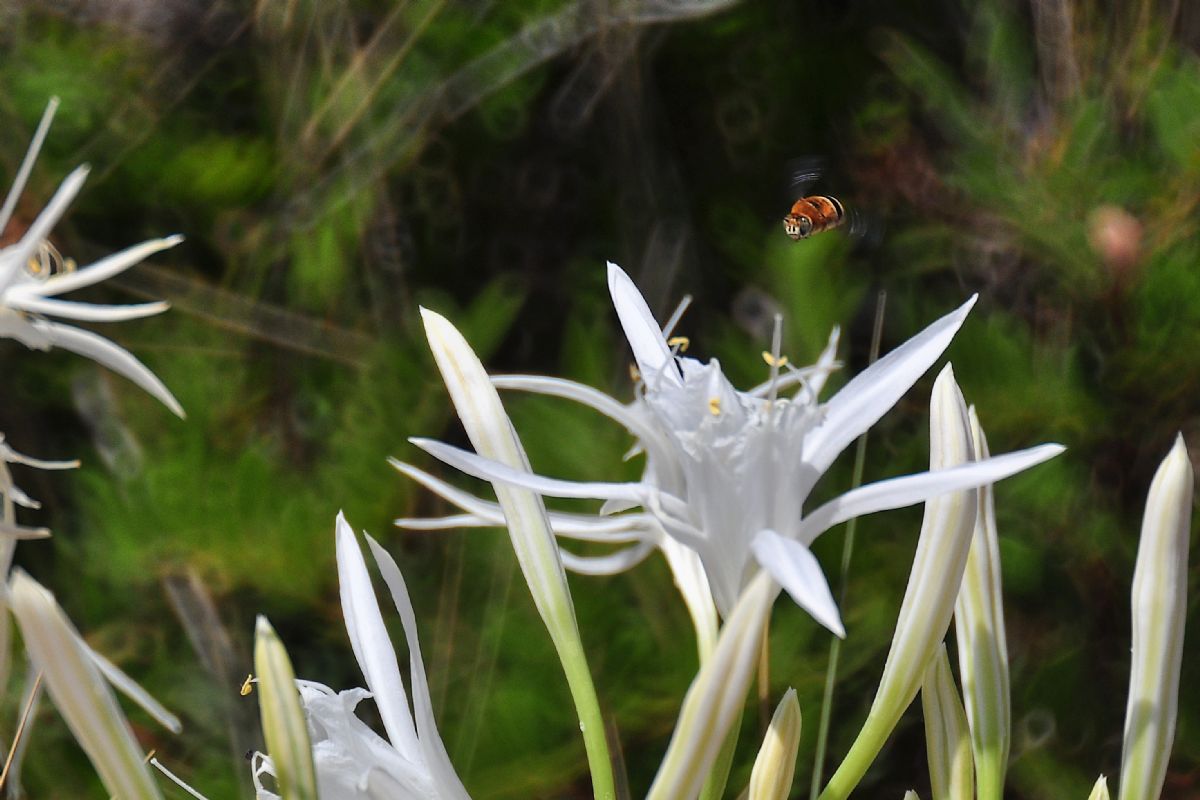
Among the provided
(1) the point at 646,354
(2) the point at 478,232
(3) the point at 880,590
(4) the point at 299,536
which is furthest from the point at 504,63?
(1) the point at 646,354

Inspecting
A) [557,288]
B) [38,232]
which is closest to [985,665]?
[38,232]

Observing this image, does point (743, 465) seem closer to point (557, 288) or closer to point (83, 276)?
point (83, 276)

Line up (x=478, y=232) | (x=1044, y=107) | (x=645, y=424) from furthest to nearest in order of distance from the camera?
(x=478, y=232)
(x=1044, y=107)
(x=645, y=424)

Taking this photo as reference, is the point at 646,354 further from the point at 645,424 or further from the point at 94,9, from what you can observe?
the point at 94,9

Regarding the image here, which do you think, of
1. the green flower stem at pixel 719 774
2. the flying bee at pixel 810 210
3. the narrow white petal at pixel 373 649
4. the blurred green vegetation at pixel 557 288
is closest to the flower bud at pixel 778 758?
the green flower stem at pixel 719 774

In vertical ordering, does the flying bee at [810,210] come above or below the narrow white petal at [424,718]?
above

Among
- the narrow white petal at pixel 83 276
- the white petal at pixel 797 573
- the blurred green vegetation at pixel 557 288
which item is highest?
the narrow white petal at pixel 83 276

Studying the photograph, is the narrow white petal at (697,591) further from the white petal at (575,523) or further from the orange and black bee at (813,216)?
the orange and black bee at (813,216)
